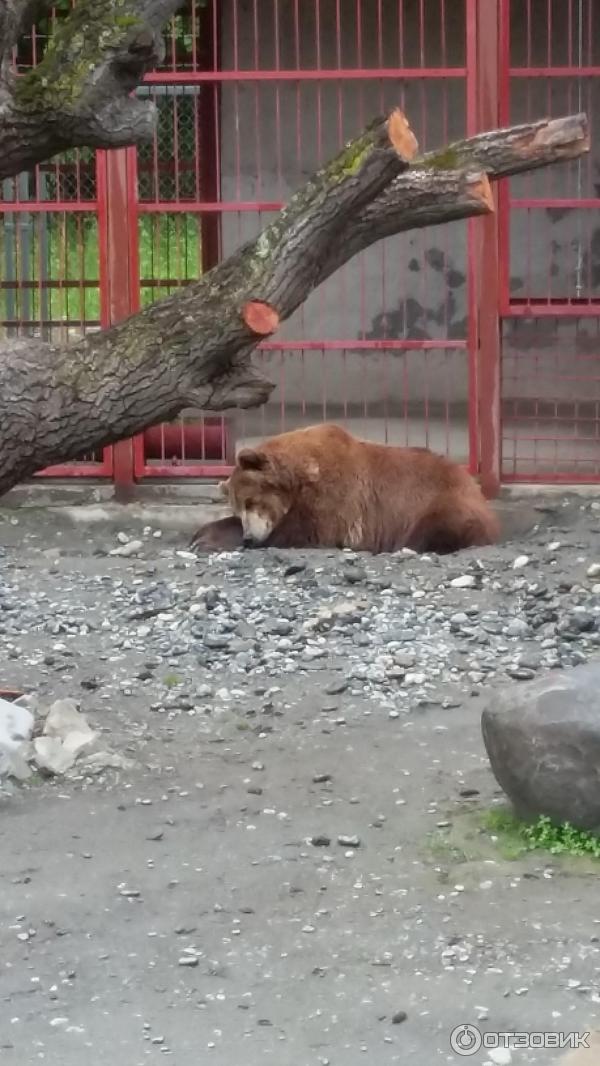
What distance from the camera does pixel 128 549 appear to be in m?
8.71

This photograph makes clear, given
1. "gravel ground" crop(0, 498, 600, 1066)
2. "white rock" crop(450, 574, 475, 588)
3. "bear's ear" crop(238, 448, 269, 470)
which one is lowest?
"gravel ground" crop(0, 498, 600, 1066)

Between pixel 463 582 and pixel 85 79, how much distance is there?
11.2 ft

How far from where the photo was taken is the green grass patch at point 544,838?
14.9 ft

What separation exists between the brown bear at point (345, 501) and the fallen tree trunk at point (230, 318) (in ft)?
10.7

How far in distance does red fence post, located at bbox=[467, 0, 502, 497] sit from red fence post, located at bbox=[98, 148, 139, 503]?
1.94 m

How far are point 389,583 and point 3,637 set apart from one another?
1.87 m

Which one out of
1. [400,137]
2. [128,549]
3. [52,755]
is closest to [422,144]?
[128,549]

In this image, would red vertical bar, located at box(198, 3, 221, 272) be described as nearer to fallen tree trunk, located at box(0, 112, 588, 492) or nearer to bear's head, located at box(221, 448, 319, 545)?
bear's head, located at box(221, 448, 319, 545)

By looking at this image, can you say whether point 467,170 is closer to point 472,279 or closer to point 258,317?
point 258,317

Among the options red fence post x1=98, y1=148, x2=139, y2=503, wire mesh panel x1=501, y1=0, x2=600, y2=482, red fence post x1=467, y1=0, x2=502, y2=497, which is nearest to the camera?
red fence post x1=467, y1=0, x2=502, y2=497

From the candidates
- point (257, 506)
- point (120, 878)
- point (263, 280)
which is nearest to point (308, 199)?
point (263, 280)

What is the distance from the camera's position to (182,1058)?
3.53 m

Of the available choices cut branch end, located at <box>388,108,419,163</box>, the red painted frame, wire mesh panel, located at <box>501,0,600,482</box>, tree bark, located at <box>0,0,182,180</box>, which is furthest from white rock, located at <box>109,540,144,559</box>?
cut branch end, located at <box>388,108,419,163</box>

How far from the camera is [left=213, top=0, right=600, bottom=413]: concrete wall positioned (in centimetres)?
1119
